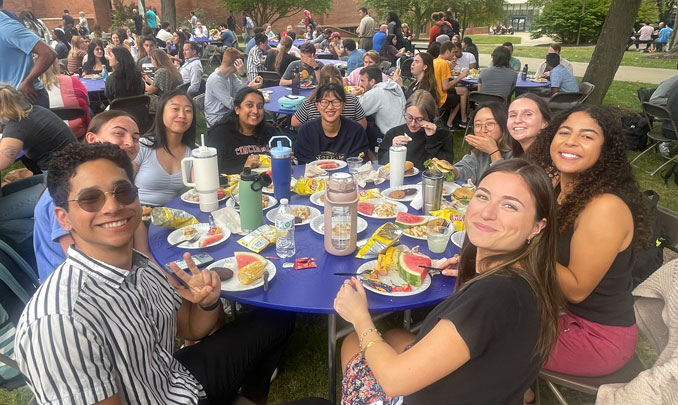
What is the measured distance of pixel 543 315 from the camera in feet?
4.64

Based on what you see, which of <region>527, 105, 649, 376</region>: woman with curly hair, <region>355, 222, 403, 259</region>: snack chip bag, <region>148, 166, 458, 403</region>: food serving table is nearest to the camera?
<region>148, 166, 458, 403</region>: food serving table

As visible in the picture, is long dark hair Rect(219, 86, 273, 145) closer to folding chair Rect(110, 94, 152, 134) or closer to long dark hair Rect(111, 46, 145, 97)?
folding chair Rect(110, 94, 152, 134)

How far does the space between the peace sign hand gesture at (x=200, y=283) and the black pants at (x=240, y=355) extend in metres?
0.24

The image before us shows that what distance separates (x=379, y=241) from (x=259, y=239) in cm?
61

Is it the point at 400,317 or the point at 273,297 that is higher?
the point at 273,297

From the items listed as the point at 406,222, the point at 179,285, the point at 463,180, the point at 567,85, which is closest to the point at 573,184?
the point at 406,222

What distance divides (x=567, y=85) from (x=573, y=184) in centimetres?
671

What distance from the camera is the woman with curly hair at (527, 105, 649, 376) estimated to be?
192cm

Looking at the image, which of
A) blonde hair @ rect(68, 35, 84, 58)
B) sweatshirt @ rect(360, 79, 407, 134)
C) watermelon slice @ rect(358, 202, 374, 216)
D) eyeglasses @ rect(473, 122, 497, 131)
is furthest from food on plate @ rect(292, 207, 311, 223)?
blonde hair @ rect(68, 35, 84, 58)

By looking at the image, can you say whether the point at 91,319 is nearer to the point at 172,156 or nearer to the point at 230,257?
the point at 230,257

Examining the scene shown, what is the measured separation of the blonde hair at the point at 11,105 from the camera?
130 inches

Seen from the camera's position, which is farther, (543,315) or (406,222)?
(406,222)

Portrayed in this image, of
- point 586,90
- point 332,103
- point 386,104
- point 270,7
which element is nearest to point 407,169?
point 332,103

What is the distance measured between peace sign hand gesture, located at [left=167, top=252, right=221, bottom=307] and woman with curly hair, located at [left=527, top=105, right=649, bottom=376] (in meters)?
1.51
